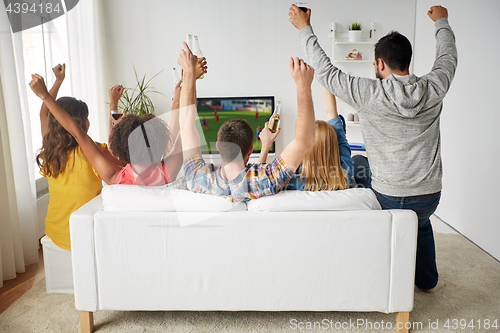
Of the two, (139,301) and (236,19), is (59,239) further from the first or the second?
(236,19)

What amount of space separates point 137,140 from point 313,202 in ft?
2.80

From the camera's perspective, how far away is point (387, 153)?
174 centimetres

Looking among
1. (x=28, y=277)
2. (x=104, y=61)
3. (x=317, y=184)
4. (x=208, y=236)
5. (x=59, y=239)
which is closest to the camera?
(x=208, y=236)

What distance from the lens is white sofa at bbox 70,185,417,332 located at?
1655mm

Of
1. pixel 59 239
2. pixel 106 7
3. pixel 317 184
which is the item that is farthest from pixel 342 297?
pixel 106 7

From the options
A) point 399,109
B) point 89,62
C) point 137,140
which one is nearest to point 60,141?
point 137,140

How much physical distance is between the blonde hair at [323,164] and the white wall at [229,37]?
9.43 ft

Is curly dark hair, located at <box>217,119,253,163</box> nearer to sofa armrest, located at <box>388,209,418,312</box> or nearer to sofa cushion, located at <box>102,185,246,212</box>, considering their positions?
sofa cushion, located at <box>102,185,246,212</box>

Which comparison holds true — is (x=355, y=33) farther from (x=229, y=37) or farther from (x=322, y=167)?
(x=322, y=167)

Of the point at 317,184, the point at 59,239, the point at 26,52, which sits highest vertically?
the point at 26,52

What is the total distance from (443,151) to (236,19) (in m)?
2.71

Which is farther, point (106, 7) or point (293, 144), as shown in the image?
point (106, 7)

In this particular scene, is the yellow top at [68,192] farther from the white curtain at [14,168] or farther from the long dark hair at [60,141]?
the white curtain at [14,168]

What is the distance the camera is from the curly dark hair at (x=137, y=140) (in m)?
1.78
